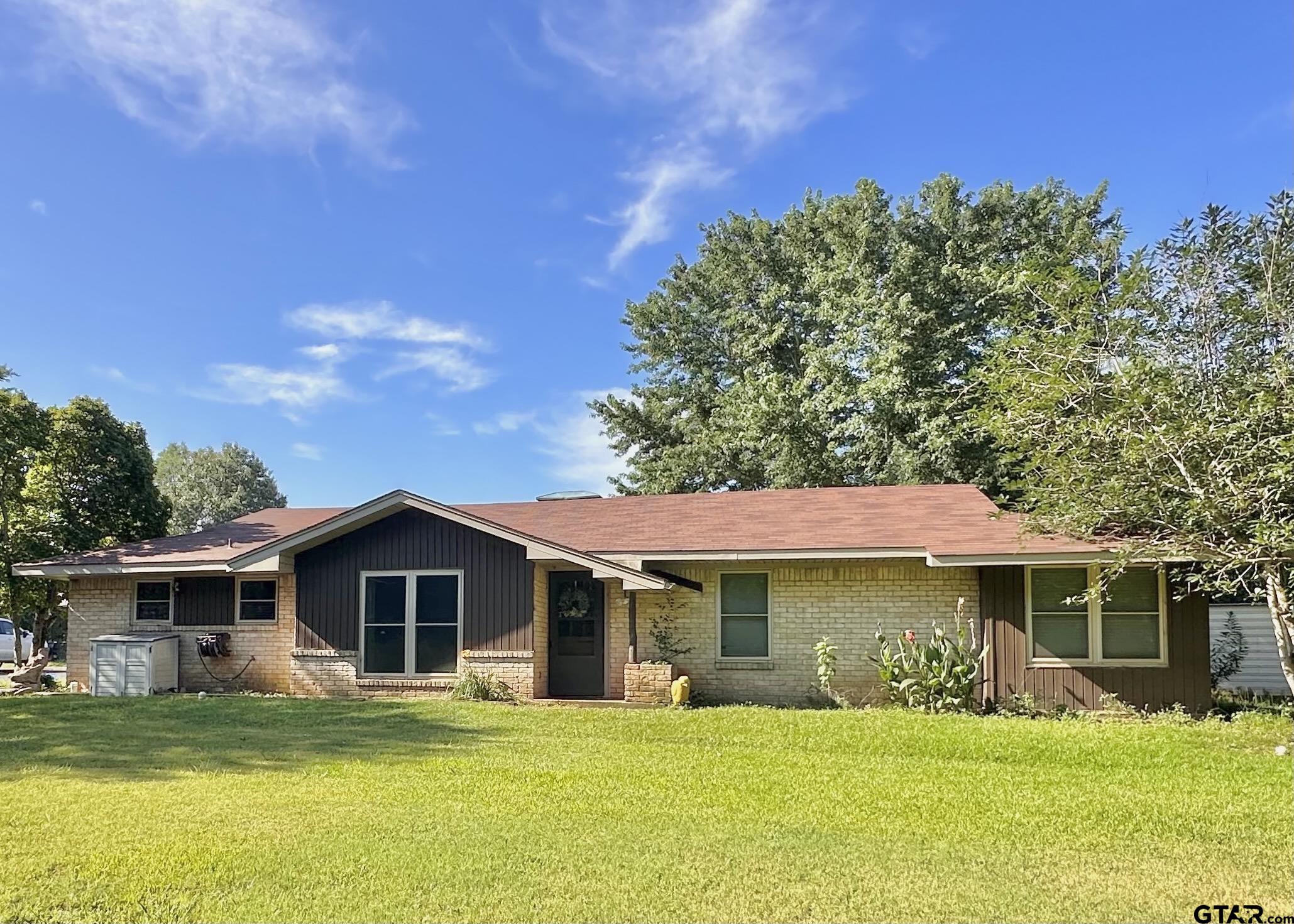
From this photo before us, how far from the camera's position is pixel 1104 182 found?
995 inches

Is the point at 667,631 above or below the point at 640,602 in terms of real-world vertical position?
below

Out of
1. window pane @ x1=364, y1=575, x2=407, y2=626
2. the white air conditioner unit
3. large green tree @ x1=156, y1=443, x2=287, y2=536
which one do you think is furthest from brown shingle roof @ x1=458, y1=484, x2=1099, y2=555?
large green tree @ x1=156, y1=443, x2=287, y2=536

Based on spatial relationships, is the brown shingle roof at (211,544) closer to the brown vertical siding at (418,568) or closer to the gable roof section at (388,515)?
the gable roof section at (388,515)

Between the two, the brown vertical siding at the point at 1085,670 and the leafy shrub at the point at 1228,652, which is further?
the leafy shrub at the point at 1228,652

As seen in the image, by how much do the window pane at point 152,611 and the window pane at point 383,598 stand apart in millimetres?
4094

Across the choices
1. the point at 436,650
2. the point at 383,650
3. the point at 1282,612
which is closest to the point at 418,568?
the point at 436,650

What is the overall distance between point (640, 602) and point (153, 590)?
8.75 m

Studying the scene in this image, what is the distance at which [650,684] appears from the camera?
44.8ft

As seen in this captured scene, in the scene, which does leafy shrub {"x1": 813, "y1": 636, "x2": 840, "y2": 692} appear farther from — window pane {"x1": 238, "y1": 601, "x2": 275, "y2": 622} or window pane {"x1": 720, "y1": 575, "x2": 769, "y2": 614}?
window pane {"x1": 238, "y1": 601, "x2": 275, "y2": 622}

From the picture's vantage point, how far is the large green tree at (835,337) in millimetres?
23594

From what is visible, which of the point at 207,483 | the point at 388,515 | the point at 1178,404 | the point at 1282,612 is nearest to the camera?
the point at 1282,612

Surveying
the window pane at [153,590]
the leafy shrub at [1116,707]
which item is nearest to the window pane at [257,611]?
the window pane at [153,590]

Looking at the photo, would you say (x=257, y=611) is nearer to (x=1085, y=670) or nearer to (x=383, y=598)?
(x=383, y=598)

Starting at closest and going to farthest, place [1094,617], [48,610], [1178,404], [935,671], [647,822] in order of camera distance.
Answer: [647,822] < [1178,404] < [935,671] < [1094,617] < [48,610]
